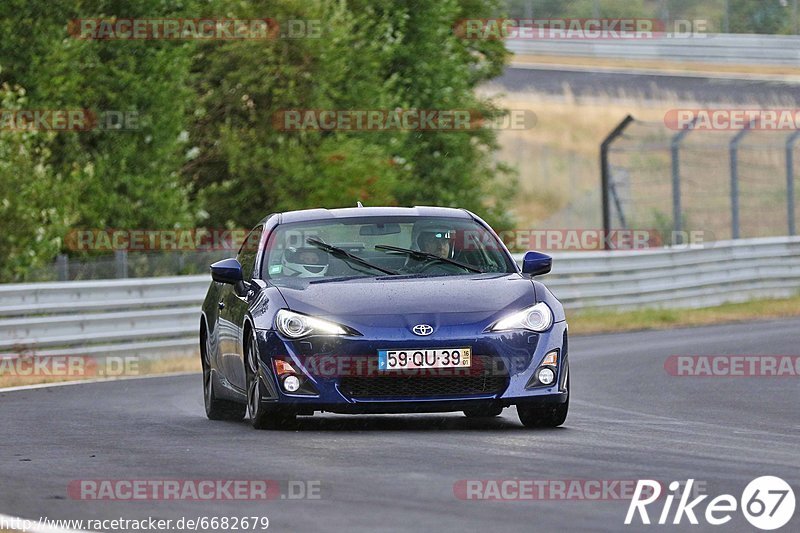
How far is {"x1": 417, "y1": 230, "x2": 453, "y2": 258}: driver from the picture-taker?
38.0 ft

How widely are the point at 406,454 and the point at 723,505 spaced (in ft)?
7.50

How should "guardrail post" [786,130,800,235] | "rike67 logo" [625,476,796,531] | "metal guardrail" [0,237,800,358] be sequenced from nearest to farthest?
"rike67 logo" [625,476,796,531]
"metal guardrail" [0,237,800,358]
"guardrail post" [786,130,800,235]

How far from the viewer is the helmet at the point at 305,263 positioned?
37.2 ft

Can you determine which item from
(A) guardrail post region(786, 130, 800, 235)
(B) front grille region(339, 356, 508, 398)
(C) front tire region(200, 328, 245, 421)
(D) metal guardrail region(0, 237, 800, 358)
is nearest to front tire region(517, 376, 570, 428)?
(B) front grille region(339, 356, 508, 398)

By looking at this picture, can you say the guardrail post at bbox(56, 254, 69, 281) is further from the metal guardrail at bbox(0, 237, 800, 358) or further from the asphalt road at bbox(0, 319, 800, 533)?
the asphalt road at bbox(0, 319, 800, 533)

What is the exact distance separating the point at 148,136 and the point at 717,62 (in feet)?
100

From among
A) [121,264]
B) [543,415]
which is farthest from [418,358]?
[121,264]

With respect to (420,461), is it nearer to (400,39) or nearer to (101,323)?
(101,323)

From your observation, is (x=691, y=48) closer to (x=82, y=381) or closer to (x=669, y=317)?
(x=669, y=317)

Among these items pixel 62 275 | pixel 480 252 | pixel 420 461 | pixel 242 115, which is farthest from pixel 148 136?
pixel 420 461

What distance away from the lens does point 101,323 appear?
1958cm

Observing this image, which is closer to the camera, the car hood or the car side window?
the car hood

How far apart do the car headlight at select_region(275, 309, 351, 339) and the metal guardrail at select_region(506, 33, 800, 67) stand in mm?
39511

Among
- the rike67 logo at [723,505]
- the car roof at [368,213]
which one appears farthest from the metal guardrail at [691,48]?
the rike67 logo at [723,505]
